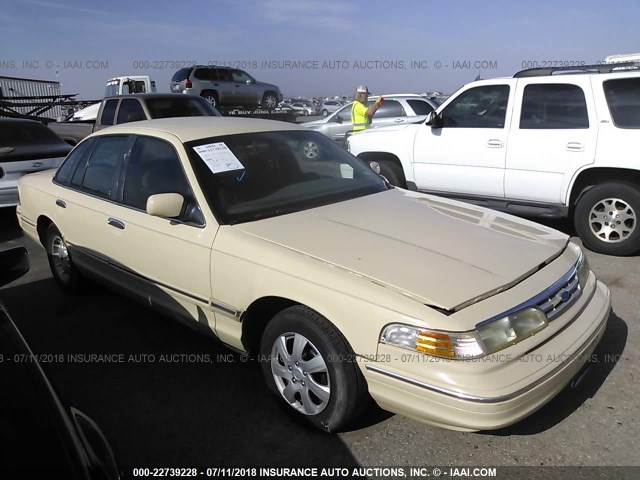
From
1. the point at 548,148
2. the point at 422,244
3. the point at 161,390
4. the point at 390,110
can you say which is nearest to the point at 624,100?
the point at 548,148

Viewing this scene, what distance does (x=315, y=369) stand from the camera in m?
2.55

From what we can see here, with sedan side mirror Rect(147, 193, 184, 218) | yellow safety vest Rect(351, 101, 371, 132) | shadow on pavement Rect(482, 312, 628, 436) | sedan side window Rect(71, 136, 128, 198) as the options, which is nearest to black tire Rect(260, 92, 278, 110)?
yellow safety vest Rect(351, 101, 371, 132)

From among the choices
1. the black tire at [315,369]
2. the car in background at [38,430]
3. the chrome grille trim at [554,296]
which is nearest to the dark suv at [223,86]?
the black tire at [315,369]

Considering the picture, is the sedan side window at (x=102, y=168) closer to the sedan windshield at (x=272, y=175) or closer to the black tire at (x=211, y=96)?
the sedan windshield at (x=272, y=175)

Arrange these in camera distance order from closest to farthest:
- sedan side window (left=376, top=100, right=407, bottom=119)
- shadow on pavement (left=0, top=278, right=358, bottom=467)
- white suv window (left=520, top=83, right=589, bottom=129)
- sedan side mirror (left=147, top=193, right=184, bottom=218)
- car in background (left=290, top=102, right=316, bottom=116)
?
1. shadow on pavement (left=0, top=278, right=358, bottom=467)
2. sedan side mirror (left=147, top=193, right=184, bottom=218)
3. white suv window (left=520, top=83, right=589, bottom=129)
4. sedan side window (left=376, top=100, right=407, bottom=119)
5. car in background (left=290, top=102, right=316, bottom=116)

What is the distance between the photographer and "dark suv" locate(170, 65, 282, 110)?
1556 cm

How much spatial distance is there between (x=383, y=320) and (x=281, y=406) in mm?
913

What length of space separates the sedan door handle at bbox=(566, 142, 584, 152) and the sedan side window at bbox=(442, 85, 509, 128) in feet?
2.59

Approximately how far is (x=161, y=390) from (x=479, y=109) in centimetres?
490

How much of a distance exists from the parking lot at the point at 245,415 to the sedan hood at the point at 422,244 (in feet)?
2.68

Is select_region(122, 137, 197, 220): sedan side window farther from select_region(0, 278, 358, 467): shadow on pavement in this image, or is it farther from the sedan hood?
select_region(0, 278, 358, 467): shadow on pavement

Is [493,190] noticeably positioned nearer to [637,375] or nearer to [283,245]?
[637,375]

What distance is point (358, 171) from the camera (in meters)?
3.95

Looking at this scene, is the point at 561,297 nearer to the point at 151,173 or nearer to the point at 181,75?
the point at 151,173
